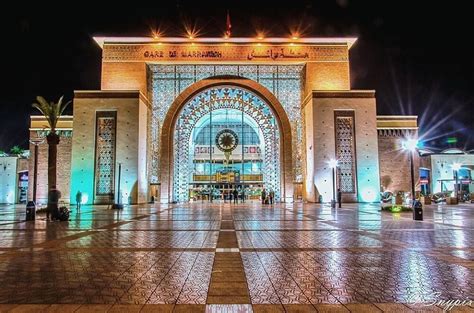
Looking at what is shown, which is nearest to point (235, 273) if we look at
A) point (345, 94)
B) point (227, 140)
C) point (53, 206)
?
point (53, 206)

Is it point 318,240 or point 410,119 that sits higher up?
point 410,119

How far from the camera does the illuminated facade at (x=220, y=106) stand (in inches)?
1232

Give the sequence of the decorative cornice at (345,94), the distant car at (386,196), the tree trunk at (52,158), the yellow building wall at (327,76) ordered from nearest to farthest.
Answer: the tree trunk at (52,158)
the decorative cornice at (345,94)
the yellow building wall at (327,76)
the distant car at (386,196)

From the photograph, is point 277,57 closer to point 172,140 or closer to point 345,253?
point 172,140

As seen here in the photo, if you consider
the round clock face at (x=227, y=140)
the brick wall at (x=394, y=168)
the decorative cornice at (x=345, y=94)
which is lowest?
the brick wall at (x=394, y=168)

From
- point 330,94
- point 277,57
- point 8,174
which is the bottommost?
point 8,174

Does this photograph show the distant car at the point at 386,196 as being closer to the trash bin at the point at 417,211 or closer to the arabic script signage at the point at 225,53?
the arabic script signage at the point at 225,53

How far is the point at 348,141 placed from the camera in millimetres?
32156

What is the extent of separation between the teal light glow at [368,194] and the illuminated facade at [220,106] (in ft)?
0.27

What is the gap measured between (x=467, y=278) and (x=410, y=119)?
3450cm

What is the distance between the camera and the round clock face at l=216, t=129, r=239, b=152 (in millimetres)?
45188

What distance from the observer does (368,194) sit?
31.5 metres

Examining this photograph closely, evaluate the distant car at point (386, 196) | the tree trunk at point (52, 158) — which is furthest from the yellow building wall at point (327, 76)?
the tree trunk at point (52, 158)

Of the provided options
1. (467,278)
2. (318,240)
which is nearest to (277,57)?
(318,240)
